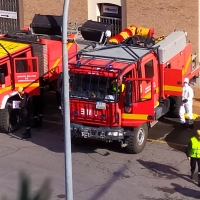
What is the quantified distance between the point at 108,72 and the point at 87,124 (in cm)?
152

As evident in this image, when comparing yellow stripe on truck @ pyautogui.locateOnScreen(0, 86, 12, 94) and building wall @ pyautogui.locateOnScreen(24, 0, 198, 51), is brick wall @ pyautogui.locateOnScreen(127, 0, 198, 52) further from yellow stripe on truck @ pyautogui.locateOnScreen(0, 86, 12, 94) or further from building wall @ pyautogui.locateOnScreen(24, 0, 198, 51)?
yellow stripe on truck @ pyautogui.locateOnScreen(0, 86, 12, 94)

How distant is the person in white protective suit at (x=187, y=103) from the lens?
66.2 ft

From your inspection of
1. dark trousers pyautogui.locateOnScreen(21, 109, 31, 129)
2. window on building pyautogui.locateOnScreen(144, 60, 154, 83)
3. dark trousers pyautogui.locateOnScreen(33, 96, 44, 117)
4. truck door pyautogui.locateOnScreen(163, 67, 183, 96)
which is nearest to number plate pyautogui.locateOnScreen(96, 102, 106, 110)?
window on building pyautogui.locateOnScreen(144, 60, 154, 83)

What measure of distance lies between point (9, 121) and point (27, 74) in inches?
56.1

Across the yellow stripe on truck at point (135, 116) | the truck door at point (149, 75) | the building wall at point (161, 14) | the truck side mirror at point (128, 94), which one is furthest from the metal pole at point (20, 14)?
the truck side mirror at point (128, 94)

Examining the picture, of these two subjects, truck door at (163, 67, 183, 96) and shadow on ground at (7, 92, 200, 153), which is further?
truck door at (163, 67, 183, 96)

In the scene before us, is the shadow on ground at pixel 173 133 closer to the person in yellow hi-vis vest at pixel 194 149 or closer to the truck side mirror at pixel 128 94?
the truck side mirror at pixel 128 94

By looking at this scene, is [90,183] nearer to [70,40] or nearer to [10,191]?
[10,191]

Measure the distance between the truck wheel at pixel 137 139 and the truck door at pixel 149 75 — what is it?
827 mm

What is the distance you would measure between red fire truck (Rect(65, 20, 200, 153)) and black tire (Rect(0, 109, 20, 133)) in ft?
7.14

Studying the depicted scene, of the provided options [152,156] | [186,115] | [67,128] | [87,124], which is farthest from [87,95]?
[67,128]

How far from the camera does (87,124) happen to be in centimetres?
1867

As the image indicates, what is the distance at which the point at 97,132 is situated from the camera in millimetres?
18422

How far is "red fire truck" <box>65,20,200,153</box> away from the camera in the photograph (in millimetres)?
18109
